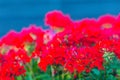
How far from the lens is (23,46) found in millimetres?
3561

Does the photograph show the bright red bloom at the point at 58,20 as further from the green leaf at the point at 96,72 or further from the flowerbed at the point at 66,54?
the green leaf at the point at 96,72

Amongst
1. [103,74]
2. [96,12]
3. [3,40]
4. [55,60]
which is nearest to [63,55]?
[55,60]

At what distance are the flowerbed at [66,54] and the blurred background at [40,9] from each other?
234 inches

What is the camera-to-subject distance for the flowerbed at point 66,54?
3252 mm

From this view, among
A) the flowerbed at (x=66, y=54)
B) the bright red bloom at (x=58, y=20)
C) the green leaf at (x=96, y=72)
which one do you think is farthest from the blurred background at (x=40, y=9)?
the green leaf at (x=96, y=72)

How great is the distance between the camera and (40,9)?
9.91 meters

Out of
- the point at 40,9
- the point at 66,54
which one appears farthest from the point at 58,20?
the point at 40,9

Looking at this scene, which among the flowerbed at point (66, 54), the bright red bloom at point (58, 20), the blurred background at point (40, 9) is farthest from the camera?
the blurred background at point (40, 9)

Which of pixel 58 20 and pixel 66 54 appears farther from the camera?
pixel 58 20

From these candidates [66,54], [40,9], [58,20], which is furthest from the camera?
[40,9]

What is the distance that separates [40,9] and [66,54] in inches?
263

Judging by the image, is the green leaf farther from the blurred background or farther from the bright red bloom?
the blurred background

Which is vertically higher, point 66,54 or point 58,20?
point 58,20

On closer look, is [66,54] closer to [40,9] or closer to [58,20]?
[58,20]
